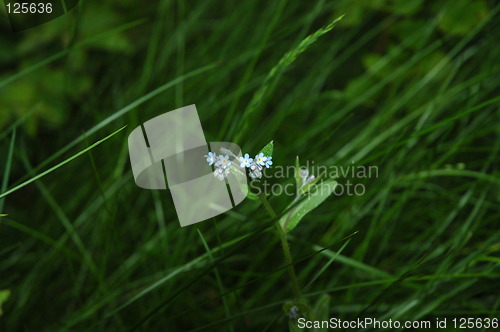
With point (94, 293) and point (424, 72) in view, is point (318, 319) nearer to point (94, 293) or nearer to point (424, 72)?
point (94, 293)

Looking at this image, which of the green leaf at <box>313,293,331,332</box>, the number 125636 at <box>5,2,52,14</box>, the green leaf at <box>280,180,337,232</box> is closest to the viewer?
the green leaf at <box>280,180,337,232</box>

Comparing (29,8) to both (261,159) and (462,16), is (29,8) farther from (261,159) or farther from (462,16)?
(462,16)

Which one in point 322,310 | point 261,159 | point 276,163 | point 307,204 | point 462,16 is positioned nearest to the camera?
point 261,159

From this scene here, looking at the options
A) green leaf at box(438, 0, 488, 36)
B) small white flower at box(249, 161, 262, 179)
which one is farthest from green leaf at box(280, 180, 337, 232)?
green leaf at box(438, 0, 488, 36)

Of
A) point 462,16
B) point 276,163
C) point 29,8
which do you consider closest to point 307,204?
point 276,163

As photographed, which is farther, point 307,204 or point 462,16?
point 462,16

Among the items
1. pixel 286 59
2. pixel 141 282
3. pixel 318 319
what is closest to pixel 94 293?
pixel 141 282

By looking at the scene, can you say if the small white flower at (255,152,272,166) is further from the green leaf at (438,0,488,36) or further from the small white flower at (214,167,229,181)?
the green leaf at (438,0,488,36)
